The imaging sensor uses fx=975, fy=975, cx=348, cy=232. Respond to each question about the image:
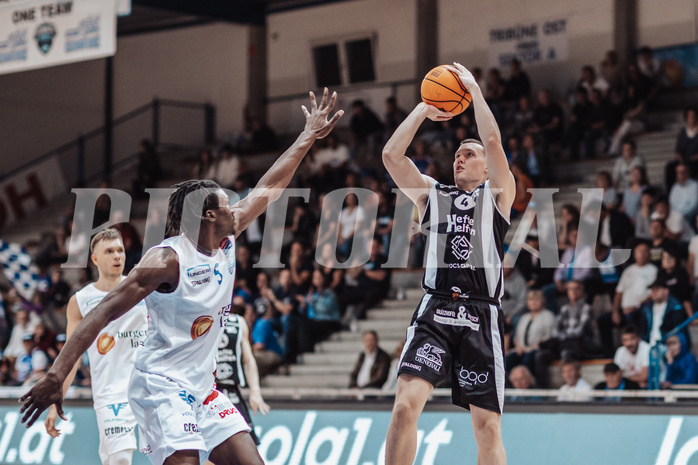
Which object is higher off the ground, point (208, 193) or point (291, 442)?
point (208, 193)

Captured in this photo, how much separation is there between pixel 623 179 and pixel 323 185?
5.40m

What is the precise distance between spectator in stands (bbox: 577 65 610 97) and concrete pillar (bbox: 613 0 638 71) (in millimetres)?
1015

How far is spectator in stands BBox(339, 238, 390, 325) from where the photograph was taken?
1449 centimetres

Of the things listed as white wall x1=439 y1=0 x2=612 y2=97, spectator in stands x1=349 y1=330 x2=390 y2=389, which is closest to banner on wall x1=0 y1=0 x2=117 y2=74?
spectator in stands x1=349 y1=330 x2=390 y2=389

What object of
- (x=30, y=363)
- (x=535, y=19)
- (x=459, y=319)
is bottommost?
(x=30, y=363)

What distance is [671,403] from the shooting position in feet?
28.3

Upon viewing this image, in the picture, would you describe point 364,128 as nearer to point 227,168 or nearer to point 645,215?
point 227,168

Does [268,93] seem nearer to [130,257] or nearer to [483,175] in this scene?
[130,257]

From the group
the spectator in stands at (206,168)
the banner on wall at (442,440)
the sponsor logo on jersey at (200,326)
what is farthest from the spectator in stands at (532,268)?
the spectator in stands at (206,168)

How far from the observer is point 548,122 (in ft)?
52.2

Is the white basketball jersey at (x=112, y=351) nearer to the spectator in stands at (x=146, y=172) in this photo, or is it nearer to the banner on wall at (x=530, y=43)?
the banner on wall at (x=530, y=43)

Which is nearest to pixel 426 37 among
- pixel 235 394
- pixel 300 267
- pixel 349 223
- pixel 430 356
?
pixel 349 223

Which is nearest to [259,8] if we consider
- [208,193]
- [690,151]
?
[690,151]

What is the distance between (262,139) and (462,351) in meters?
14.4
